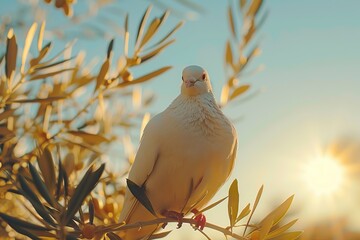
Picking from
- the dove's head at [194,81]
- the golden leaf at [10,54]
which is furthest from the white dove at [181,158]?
the golden leaf at [10,54]

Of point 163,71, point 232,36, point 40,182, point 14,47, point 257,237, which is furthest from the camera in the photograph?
point 232,36

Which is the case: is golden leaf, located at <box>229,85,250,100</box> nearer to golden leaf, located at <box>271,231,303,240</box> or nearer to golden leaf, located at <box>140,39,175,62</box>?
golden leaf, located at <box>140,39,175,62</box>

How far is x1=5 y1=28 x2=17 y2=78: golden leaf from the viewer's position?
1336mm

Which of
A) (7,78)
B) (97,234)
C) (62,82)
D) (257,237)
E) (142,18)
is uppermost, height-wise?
(142,18)

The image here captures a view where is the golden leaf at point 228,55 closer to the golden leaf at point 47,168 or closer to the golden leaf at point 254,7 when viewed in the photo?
the golden leaf at point 254,7

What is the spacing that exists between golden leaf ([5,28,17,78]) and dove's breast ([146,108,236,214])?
502 mm

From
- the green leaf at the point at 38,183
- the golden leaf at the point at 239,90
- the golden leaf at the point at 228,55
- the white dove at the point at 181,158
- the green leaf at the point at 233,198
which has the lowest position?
the green leaf at the point at 38,183

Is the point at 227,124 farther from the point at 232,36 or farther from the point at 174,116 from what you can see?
the point at 232,36

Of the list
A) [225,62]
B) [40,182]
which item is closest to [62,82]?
[225,62]

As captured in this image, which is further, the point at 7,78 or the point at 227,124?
the point at 227,124

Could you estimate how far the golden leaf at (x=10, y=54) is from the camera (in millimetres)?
1336

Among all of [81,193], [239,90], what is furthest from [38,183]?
[239,90]

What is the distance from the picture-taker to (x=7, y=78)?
1375 mm

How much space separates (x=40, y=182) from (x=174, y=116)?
789mm
